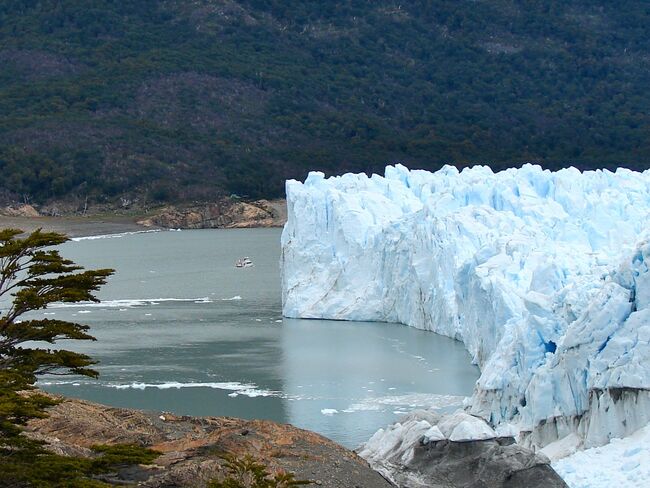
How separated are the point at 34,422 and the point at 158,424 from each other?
1.31m

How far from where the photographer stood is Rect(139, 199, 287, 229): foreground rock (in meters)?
80.2

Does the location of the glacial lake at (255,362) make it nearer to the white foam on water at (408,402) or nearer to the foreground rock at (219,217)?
the white foam on water at (408,402)

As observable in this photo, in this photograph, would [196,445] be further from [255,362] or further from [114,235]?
[114,235]

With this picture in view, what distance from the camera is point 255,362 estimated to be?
24797 mm

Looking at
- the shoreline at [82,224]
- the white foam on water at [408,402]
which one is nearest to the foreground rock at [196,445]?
the white foam on water at [408,402]

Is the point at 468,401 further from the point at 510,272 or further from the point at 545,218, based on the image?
the point at 545,218

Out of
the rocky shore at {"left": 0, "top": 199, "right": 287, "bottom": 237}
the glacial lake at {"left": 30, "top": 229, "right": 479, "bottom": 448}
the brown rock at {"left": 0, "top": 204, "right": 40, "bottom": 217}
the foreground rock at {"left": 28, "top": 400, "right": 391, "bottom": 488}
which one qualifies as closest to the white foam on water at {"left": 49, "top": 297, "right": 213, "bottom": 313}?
the glacial lake at {"left": 30, "top": 229, "right": 479, "bottom": 448}

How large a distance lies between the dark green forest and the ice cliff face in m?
52.5

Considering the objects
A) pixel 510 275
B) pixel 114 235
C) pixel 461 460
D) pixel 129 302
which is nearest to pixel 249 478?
pixel 461 460

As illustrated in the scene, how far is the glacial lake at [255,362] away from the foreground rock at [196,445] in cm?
596

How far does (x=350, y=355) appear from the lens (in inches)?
1004

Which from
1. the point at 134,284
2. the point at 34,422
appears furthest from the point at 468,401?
the point at 134,284

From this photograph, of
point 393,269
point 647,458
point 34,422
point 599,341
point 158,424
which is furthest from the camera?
point 393,269

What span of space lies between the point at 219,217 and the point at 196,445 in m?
71.1
